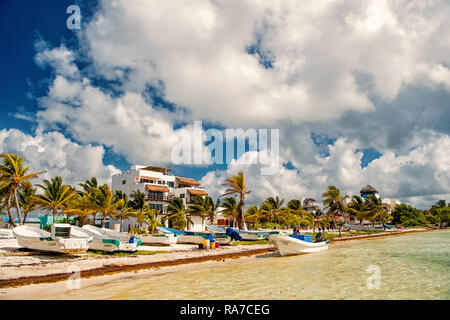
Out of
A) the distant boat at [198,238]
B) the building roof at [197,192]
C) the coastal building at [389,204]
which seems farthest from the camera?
the coastal building at [389,204]

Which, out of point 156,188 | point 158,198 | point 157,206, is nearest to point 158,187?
point 156,188

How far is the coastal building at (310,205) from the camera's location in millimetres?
113938

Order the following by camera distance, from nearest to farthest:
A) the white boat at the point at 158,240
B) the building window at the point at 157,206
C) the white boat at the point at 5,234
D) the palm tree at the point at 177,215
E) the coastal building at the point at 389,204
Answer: the white boat at the point at 158,240
the white boat at the point at 5,234
the palm tree at the point at 177,215
the building window at the point at 157,206
the coastal building at the point at 389,204

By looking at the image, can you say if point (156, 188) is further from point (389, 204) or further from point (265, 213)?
point (389, 204)

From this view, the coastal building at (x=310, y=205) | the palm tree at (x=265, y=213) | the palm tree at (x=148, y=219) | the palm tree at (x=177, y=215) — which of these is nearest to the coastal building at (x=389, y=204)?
the coastal building at (x=310, y=205)

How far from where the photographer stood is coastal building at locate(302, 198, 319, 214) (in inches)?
4486

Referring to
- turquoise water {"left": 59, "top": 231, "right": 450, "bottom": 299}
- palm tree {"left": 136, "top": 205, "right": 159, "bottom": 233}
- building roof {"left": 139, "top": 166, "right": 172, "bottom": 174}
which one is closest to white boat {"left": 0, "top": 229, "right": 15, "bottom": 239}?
palm tree {"left": 136, "top": 205, "right": 159, "bottom": 233}

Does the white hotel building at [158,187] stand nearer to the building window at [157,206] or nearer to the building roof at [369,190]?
the building window at [157,206]

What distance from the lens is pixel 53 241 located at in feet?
52.0

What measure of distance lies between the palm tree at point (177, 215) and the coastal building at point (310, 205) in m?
77.8

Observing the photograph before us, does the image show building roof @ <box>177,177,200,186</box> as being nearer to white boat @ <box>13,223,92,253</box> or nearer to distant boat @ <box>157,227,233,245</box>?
distant boat @ <box>157,227,233,245</box>

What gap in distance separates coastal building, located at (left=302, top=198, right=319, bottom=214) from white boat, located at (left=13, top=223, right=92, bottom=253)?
106 meters
